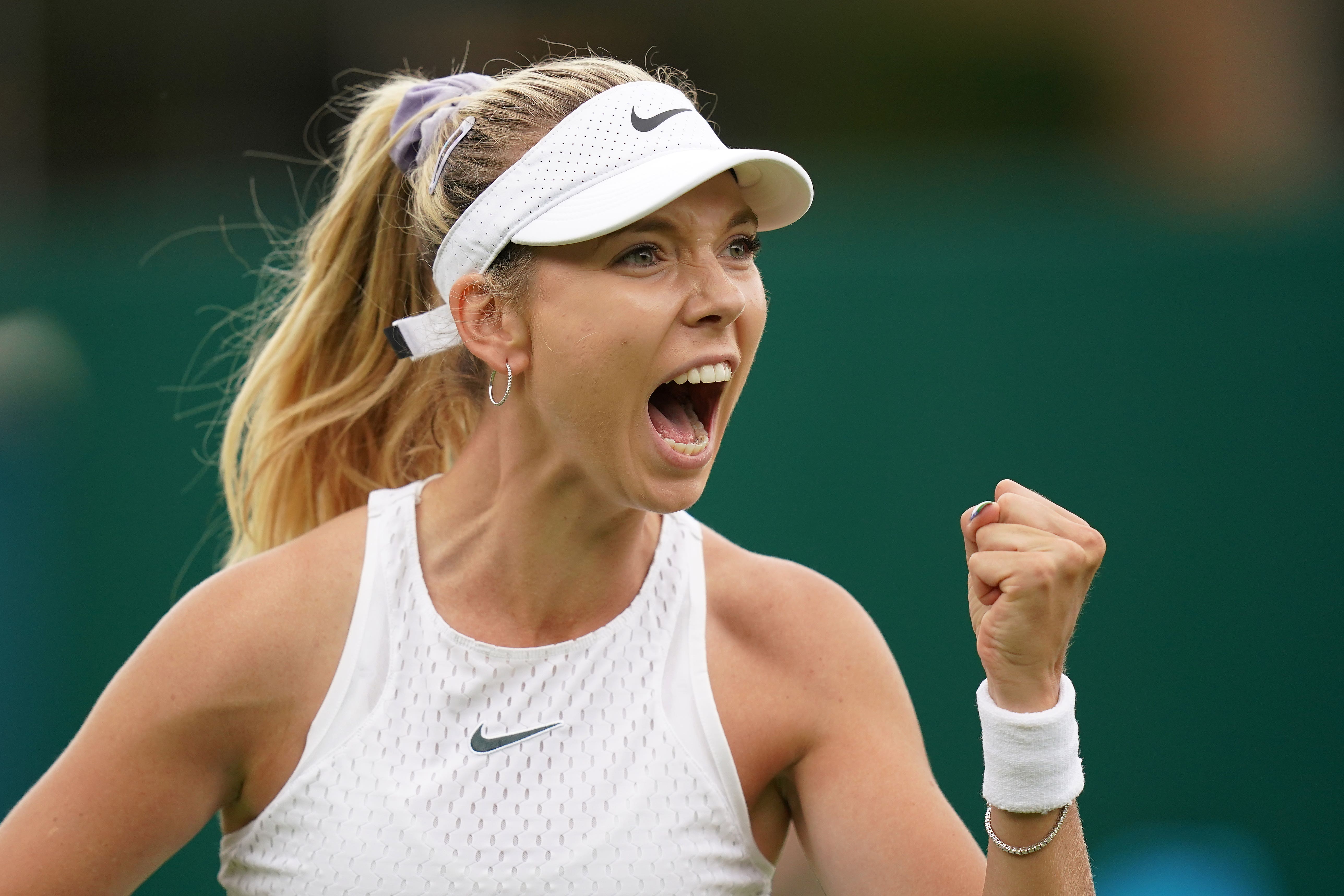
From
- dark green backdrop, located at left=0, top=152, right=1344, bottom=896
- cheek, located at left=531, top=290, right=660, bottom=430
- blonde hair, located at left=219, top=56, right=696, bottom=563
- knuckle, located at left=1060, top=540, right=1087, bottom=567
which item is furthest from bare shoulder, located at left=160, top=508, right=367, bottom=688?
dark green backdrop, located at left=0, top=152, right=1344, bottom=896

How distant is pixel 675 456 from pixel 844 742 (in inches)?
20.4

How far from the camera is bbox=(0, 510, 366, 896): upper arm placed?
6.68 feet

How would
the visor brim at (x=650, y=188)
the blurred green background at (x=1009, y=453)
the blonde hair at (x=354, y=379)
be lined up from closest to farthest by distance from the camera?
the visor brim at (x=650, y=188)
the blonde hair at (x=354, y=379)
the blurred green background at (x=1009, y=453)

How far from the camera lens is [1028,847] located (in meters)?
1.79

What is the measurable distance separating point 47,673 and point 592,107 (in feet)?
11.3

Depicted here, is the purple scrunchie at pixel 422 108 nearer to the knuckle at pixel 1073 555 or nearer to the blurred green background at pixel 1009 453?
the knuckle at pixel 1073 555

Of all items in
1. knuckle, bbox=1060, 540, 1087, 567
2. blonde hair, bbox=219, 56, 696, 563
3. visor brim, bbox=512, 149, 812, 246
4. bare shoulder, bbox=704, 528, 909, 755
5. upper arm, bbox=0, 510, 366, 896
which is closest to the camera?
knuckle, bbox=1060, 540, 1087, 567

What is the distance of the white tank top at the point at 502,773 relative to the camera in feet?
6.57

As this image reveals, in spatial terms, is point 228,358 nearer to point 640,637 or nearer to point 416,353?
point 416,353

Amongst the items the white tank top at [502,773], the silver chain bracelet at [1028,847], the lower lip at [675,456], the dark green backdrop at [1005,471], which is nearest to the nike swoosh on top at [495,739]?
the white tank top at [502,773]

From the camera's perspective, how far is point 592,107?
2.09 metres

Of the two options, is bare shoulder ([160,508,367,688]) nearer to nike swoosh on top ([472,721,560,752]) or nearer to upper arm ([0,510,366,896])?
upper arm ([0,510,366,896])

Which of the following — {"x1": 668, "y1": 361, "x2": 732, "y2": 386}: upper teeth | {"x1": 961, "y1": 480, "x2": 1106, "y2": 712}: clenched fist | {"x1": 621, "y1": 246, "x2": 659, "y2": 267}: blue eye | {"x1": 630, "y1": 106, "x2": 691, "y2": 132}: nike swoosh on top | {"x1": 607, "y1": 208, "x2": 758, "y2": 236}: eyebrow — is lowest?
{"x1": 961, "y1": 480, "x2": 1106, "y2": 712}: clenched fist

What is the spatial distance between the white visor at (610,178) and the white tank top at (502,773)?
54 cm
